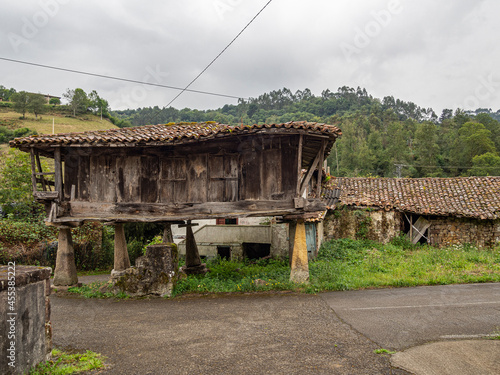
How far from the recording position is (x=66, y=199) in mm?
9922

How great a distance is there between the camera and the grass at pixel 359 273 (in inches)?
365

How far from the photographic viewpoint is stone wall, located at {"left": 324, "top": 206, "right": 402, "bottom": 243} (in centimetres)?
1656

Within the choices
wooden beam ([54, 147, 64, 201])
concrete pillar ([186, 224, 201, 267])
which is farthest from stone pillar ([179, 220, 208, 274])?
wooden beam ([54, 147, 64, 201])

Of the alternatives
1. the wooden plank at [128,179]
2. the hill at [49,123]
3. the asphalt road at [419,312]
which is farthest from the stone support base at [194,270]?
the hill at [49,123]

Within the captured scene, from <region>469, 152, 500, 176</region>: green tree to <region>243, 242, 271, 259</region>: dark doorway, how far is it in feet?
90.7

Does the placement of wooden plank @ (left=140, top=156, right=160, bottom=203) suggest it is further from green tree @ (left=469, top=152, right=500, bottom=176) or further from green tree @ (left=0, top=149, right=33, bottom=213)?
green tree @ (left=469, top=152, right=500, bottom=176)

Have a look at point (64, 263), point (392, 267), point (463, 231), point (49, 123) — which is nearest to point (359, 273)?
point (392, 267)

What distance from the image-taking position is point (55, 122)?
42844 millimetres

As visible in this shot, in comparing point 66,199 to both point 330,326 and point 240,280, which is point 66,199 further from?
point 330,326

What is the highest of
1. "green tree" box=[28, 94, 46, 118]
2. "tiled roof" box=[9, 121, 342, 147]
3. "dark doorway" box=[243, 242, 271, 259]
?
"green tree" box=[28, 94, 46, 118]

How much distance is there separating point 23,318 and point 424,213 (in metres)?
16.5

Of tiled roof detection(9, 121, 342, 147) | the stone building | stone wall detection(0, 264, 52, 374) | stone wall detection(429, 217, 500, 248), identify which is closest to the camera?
stone wall detection(0, 264, 52, 374)

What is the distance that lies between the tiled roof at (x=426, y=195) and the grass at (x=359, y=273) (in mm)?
2316

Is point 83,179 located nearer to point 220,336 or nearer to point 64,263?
point 64,263
